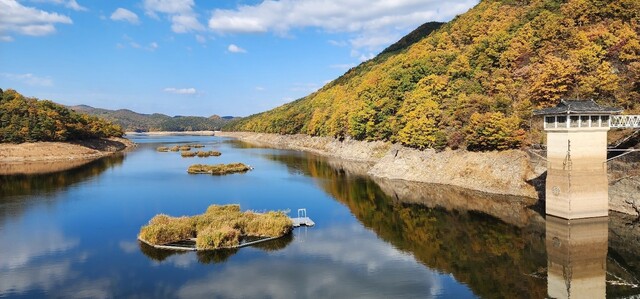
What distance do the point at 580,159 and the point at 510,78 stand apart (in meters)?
37.0

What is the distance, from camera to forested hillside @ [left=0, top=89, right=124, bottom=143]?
103438mm

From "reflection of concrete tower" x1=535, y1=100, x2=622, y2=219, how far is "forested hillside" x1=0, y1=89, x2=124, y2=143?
11075 cm

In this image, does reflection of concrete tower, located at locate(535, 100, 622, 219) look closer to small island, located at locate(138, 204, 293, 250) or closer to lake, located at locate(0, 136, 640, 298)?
lake, located at locate(0, 136, 640, 298)

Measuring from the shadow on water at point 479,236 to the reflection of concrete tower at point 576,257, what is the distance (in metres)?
0.20

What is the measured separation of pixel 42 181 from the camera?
66.6 meters

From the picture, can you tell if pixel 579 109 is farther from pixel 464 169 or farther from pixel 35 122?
pixel 35 122

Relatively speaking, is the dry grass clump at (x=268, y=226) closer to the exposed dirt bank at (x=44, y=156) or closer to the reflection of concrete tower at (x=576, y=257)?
the reflection of concrete tower at (x=576, y=257)

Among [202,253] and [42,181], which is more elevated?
[42,181]

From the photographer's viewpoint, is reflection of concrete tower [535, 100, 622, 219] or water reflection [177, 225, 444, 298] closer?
water reflection [177, 225, 444, 298]

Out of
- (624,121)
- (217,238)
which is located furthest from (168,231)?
(624,121)

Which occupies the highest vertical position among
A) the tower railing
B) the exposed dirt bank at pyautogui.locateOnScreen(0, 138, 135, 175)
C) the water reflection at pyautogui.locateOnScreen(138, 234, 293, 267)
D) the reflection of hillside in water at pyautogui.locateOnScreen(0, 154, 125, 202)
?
the tower railing

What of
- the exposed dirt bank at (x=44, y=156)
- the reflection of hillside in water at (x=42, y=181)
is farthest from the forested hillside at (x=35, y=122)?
the reflection of hillside in water at (x=42, y=181)

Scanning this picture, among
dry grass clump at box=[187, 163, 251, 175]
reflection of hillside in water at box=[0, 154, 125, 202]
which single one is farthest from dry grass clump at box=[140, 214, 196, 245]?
dry grass clump at box=[187, 163, 251, 175]

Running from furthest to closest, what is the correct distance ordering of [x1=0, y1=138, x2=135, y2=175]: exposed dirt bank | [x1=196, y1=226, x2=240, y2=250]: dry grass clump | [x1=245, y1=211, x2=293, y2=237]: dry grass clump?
[x1=0, y1=138, x2=135, y2=175]: exposed dirt bank
[x1=245, y1=211, x2=293, y2=237]: dry grass clump
[x1=196, y1=226, x2=240, y2=250]: dry grass clump
